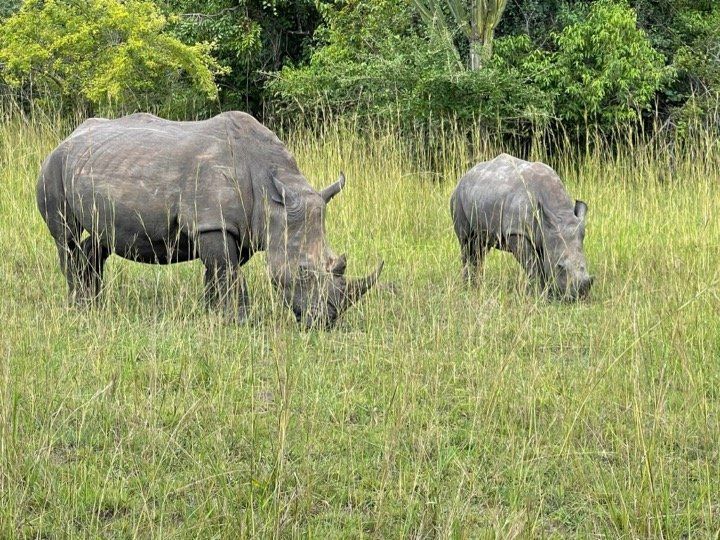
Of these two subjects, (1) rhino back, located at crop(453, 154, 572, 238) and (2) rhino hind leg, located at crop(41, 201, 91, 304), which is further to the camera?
(1) rhino back, located at crop(453, 154, 572, 238)

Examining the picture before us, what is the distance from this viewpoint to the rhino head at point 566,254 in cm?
739

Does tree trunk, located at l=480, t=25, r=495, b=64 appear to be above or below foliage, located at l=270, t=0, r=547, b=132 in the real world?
above

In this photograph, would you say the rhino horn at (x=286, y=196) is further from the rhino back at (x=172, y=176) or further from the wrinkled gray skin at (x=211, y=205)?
the rhino back at (x=172, y=176)

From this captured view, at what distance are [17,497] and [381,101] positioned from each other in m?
10.9

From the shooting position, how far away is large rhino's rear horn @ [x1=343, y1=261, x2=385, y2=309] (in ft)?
20.3

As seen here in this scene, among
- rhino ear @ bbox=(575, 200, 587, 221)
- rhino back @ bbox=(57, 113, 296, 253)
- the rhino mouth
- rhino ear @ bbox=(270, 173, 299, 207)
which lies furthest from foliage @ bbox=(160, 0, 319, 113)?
rhino ear @ bbox=(270, 173, 299, 207)

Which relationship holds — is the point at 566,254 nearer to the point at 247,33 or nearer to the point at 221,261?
the point at 221,261

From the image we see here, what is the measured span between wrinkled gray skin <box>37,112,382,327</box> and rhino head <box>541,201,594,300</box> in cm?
169

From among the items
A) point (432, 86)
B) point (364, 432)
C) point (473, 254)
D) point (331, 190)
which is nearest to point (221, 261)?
point (331, 190)

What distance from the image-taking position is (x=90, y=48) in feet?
47.8

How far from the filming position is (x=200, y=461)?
3.94 meters

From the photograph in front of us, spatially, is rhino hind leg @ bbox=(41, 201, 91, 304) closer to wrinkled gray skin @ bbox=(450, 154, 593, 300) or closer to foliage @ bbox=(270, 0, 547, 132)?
wrinkled gray skin @ bbox=(450, 154, 593, 300)

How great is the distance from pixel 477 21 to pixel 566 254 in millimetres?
7738

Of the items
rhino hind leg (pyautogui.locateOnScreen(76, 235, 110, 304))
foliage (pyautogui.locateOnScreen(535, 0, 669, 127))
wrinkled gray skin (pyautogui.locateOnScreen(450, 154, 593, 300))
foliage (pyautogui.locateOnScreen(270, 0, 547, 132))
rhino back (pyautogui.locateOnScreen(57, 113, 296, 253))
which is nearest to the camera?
rhino back (pyautogui.locateOnScreen(57, 113, 296, 253))
